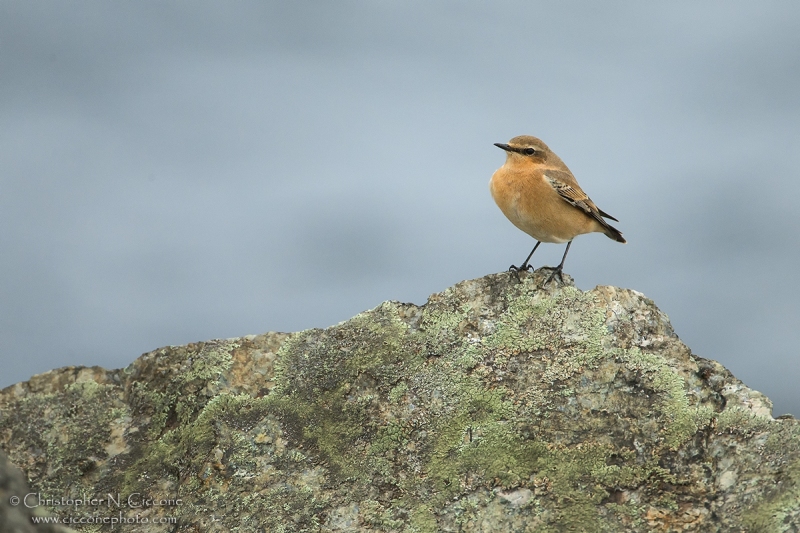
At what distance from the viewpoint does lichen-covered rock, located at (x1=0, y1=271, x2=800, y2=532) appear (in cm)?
502

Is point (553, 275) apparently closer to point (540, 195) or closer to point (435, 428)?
point (435, 428)

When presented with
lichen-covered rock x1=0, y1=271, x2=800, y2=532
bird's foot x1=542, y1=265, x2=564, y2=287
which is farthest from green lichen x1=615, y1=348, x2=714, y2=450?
bird's foot x1=542, y1=265, x2=564, y2=287

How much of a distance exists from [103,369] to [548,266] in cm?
411

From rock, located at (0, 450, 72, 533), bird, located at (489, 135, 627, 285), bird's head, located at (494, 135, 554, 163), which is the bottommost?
rock, located at (0, 450, 72, 533)

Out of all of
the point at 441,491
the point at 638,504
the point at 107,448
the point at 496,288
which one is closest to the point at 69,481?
the point at 107,448

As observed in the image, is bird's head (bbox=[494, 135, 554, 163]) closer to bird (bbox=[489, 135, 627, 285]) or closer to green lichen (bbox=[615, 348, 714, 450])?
bird (bbox=[489, 135, 627, 285])

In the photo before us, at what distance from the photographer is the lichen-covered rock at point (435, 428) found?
502 cm

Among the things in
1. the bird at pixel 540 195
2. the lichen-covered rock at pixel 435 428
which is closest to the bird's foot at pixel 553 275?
the lichen-covered rock at pixel 435 428

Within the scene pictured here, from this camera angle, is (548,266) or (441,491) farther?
(548,266)

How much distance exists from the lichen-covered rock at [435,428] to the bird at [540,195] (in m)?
2.33

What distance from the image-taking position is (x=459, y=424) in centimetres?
550

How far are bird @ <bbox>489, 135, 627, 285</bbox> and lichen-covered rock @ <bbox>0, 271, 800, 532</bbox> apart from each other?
2.33 meters

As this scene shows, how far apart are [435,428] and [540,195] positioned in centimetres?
399

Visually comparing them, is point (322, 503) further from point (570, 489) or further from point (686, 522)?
point (686, 522)
